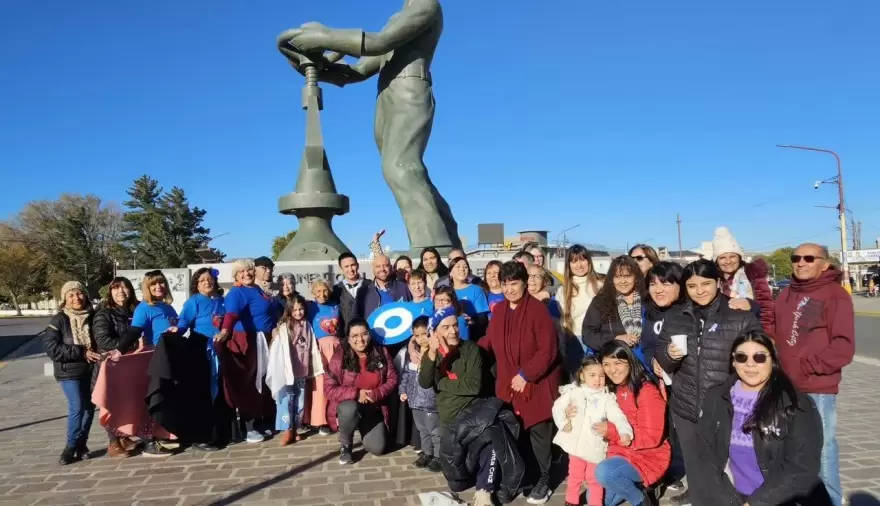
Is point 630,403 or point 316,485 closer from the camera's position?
point 630,403

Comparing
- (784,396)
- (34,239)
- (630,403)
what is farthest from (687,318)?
(34,239)

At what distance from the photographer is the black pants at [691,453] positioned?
260 cm

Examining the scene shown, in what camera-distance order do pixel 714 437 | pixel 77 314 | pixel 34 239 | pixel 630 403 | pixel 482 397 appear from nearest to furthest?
pixel 714 437
pixel 630 403
pixel 482 397
pixel 77 314
pixel 34 239

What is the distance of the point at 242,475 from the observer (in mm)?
4234

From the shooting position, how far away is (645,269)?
4.46 meters

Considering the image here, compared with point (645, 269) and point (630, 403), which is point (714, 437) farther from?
point (645, 269)

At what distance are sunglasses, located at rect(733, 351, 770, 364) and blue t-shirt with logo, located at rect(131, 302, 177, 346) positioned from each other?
4.34 meters

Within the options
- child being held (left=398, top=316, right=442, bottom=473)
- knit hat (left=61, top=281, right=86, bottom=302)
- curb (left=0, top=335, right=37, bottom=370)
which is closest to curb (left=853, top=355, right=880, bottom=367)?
child being held (left=398, top=316, right=442, bottom=473)

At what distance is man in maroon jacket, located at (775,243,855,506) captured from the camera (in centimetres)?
296

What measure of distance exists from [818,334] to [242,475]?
12.7ft

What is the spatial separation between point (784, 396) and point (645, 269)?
223cm

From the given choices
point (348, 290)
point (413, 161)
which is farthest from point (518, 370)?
point (413, 161)

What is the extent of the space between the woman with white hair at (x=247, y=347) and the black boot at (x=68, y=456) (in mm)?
1234

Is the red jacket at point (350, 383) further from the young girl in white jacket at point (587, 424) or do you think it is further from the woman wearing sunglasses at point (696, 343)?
the woman wearing sunglasses at point (696, 343)
